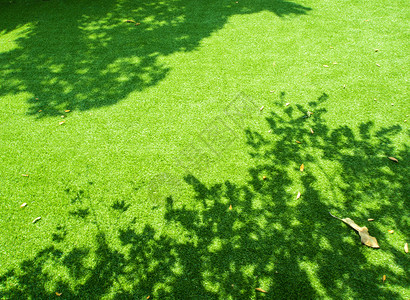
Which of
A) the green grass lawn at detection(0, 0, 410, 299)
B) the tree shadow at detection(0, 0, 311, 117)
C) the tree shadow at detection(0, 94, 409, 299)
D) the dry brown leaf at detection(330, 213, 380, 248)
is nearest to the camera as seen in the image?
the tree shadow at detection(0, 94, 409, 299)

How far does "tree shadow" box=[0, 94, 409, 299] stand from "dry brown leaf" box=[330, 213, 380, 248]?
0.08 meters

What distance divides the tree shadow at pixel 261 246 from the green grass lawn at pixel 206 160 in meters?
0.02

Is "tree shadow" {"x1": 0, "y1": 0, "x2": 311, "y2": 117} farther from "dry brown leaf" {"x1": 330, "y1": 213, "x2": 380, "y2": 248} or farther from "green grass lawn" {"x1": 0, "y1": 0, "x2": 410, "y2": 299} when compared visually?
"dry brown leaf" {"x1": 330, "y1": 213, "x2": 380, "y2": 248}

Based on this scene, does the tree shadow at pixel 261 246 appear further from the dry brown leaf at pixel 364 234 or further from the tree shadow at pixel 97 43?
the tree shadow at pixel 97 43

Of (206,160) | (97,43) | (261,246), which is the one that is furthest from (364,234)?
(97,43)

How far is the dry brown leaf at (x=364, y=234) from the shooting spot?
327cm

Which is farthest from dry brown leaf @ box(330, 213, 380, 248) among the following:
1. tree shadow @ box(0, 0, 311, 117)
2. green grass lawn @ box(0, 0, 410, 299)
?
tree shadow @ box(0, 0, 311, 117)

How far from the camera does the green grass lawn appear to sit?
315 cm

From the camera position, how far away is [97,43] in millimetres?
7043

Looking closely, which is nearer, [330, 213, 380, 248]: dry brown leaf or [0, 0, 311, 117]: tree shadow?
[330, 213, 380, 248]: dry brown leaf

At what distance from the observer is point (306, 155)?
4312 millimetres

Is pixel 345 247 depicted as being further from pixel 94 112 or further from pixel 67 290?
pixel 94 112

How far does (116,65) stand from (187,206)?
4176 millimetres

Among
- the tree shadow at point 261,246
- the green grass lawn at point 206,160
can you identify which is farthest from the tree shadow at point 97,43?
the tree shadow at point 261,246
